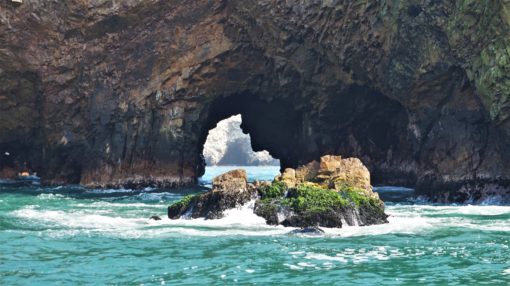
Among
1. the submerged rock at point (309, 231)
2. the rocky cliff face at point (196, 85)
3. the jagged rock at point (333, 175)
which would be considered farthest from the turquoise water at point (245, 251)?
the rocky cliff face at point (196, 85)

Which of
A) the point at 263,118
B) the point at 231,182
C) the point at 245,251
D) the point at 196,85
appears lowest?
the point at 245,251

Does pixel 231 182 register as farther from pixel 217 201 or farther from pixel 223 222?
pixel 223 222

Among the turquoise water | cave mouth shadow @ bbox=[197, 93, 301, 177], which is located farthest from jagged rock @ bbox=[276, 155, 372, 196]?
cave mouth shadow @ bbox=[197, 93, 301, 177]

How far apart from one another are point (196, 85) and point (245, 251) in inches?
1517

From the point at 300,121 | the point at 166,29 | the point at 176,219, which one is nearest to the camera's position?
the point at 176,219

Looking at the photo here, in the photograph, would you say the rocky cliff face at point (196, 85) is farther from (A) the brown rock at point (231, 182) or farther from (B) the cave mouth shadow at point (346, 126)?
(A) the brown rock at point (231, 182)

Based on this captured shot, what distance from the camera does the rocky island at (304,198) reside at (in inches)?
1207

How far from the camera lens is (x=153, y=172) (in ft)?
201

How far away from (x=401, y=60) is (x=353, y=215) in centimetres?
2059

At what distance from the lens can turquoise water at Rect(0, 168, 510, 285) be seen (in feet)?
61.4

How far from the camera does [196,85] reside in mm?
60094

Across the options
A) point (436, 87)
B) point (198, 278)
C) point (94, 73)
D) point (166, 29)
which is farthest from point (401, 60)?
point (198, 278)

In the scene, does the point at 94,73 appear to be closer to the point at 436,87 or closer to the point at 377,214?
the point at 436,87

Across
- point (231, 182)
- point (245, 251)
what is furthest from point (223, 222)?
point (245, 251)
